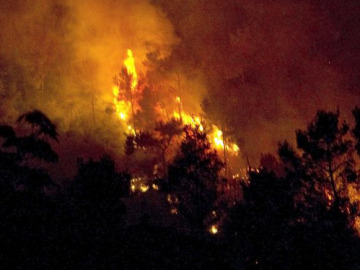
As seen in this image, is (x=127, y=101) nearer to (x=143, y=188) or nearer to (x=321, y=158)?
(x=143, y=188)

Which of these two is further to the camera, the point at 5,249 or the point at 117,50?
the point at 117,50

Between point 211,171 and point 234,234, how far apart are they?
199 inches

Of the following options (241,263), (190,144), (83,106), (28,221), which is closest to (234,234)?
(241,263)

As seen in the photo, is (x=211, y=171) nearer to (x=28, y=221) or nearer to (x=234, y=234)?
(x=234, y=234)

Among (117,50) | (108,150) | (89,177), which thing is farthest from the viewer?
(117,50)

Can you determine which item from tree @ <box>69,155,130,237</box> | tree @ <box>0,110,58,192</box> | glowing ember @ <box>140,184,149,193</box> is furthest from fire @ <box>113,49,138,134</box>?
tree @ <box>0,110,58,192</box>

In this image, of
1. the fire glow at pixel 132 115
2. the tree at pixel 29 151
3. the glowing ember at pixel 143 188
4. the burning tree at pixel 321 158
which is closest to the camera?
the tree at pixel 29 151

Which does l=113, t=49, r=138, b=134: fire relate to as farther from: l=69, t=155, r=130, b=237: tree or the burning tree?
l=69, t=155, r=130, b=237: tree

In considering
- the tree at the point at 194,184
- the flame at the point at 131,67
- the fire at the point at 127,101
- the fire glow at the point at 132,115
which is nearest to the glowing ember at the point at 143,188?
the tree at the point at 194,184

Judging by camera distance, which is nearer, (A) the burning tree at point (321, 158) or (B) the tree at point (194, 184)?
(B) the tree at point (194, 184)

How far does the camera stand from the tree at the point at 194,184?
22328mm

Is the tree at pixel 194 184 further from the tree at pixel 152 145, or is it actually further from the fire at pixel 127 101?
the fire at pixel 127 101

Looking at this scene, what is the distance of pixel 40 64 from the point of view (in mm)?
63156

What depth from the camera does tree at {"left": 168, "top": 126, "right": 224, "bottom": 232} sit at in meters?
22.3
